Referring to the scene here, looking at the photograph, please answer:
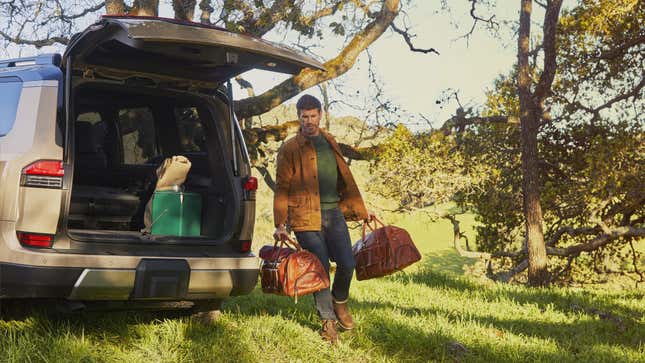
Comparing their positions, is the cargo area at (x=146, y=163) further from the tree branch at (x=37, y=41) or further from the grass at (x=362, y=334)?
the tree branch at (x=37, y=41)

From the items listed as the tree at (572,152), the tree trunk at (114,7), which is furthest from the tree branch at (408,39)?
the tree trunk at (114,7)

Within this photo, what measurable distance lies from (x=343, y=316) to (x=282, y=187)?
1172 mm

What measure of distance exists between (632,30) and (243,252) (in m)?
11.8

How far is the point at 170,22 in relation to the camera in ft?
15.9

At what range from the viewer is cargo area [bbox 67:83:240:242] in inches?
227

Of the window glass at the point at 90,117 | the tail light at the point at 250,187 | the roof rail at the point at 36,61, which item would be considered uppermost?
the roof rail at the point at 36,61

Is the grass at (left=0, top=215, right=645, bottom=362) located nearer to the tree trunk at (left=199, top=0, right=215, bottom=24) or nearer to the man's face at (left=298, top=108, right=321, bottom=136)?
the man's face at (left=298, top=108, right=321, bottom=136)

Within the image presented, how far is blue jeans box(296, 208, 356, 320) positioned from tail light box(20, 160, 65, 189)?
6.14 feet

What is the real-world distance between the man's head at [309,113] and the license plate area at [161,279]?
1.43m

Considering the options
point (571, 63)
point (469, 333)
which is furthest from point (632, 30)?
point (469, 333)

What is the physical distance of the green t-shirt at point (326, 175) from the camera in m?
5.82

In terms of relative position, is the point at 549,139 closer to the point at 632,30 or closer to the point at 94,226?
the point at 632,30

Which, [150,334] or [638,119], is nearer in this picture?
[150,334]

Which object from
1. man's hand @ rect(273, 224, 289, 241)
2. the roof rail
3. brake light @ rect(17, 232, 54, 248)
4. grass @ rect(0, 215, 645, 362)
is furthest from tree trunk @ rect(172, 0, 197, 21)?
brake light @ rect(17, 232, 54, 248)
